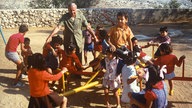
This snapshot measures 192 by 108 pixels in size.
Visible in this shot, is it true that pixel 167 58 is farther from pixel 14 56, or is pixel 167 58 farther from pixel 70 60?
pixel 14 56

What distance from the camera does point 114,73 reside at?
20.0ft

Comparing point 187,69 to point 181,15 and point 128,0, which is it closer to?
point 181,15

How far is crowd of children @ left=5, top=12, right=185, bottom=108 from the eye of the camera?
4574mm

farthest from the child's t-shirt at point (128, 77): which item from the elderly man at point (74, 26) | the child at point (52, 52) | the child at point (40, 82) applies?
the elderly man at point (74, 26)

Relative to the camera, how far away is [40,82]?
16.4ft

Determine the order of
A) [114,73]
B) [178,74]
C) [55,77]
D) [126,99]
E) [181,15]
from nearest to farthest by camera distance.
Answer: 1. [55,77]
2. [126,99]
3. [114,73]
4. [178,74]
5. [181,15]

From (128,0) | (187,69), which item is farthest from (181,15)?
(187,69)

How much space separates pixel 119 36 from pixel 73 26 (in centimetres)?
119

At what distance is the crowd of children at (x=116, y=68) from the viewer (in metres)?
4.57

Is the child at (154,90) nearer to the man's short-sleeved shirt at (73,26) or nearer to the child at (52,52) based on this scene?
the child at (52,52)

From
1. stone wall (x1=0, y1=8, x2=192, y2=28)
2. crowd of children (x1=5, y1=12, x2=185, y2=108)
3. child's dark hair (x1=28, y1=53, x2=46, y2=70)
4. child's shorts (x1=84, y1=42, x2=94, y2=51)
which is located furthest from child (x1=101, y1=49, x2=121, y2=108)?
stone wall (x1=0, y1=8, x2=192, y2=28)

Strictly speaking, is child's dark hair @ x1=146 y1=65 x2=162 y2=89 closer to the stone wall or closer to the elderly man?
the elderly man

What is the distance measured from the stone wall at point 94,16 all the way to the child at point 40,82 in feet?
38.4

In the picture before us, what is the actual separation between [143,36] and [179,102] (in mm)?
8269
